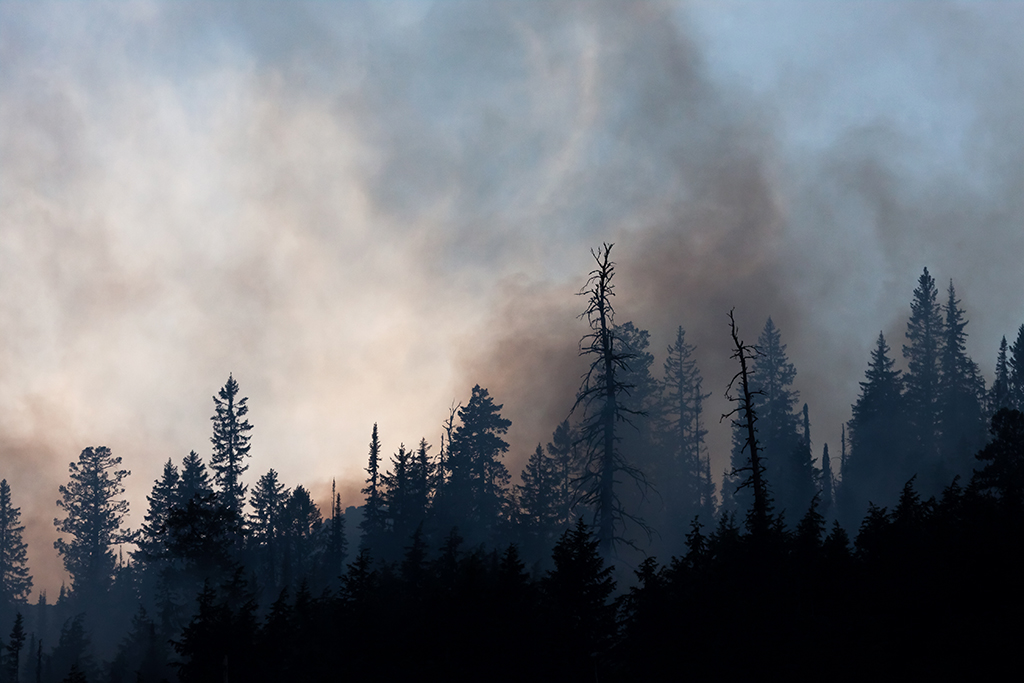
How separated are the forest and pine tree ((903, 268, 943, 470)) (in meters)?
0.27

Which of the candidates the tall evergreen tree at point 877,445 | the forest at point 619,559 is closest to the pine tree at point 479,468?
the forest at point 619,559

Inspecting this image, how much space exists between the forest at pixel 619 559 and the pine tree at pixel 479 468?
0.80 ft

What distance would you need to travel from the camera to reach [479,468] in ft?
286

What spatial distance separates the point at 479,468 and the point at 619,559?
162 feet

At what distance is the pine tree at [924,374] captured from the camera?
3543 inches

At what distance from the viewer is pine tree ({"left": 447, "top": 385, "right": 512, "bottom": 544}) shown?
8444 cm

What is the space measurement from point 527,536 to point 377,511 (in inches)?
649

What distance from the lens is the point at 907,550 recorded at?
2294 cm

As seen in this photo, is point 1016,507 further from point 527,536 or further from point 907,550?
point 527,536

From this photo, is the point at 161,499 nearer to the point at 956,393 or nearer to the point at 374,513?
the point at 374,513

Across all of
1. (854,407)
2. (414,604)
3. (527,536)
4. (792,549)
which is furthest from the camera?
(854,407)

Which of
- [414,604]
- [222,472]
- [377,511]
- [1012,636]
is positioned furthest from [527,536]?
[1012,636]

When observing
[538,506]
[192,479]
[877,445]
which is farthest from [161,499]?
[877,445]

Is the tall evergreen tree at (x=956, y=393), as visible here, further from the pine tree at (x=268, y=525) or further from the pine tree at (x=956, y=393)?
the pine tree at (x=268, y=525)
